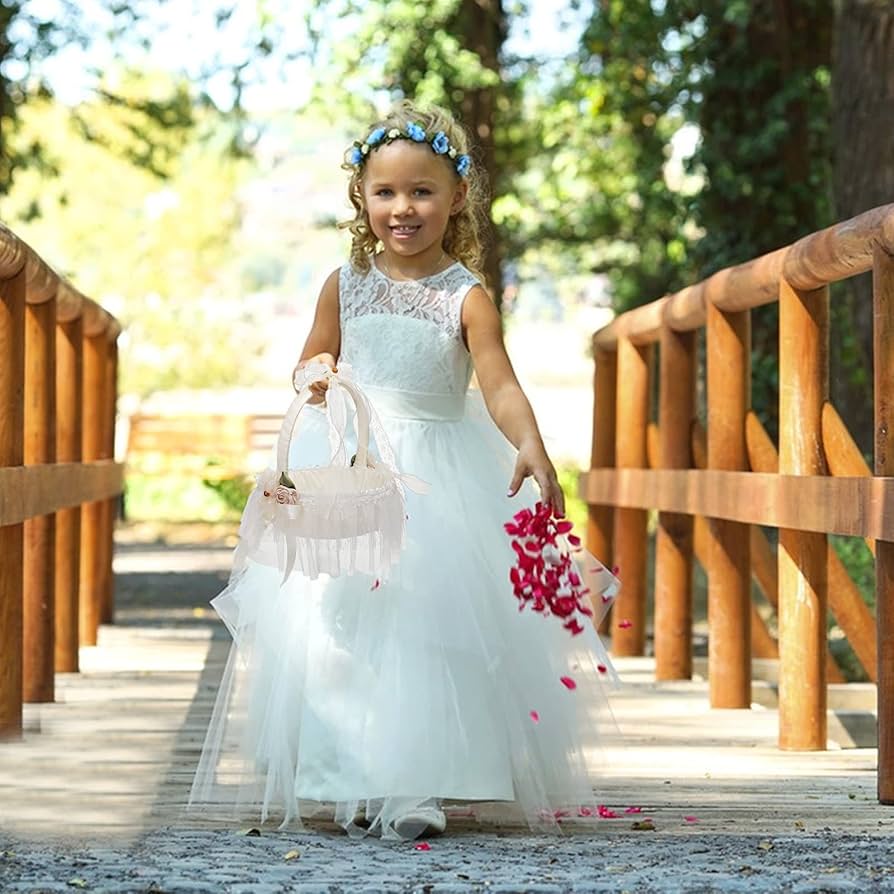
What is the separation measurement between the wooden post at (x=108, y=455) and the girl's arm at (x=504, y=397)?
161 inches

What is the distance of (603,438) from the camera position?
8.59 metres

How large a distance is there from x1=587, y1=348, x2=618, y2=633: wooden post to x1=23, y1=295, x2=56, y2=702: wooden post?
125 inches

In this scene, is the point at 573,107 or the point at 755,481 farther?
the point at 573,107

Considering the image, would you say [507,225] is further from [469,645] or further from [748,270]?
[469,645]

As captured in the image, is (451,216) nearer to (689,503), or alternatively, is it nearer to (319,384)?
(319,384)

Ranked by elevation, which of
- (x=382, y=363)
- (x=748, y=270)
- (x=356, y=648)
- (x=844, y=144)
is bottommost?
(x=356, y=648)

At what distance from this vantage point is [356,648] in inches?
161

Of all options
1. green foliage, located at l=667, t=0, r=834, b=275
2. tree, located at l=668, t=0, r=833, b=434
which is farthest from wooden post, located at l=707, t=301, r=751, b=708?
green foliage, located at l=667, t=0, r=834, b=275

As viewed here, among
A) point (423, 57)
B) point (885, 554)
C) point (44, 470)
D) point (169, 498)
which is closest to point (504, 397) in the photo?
point (885, 554)

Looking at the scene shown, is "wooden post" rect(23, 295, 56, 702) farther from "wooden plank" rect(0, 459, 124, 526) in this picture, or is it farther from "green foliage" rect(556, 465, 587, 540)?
"green foliage" rect(556, 465, 587, 540)

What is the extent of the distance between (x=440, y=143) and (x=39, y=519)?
2.01 metres

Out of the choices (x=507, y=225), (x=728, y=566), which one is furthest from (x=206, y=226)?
(x=728, y=566)

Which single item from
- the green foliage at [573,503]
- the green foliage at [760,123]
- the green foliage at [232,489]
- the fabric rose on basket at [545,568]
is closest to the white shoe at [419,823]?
the fabric rose on basket at [545,568]

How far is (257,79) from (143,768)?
543 inches
